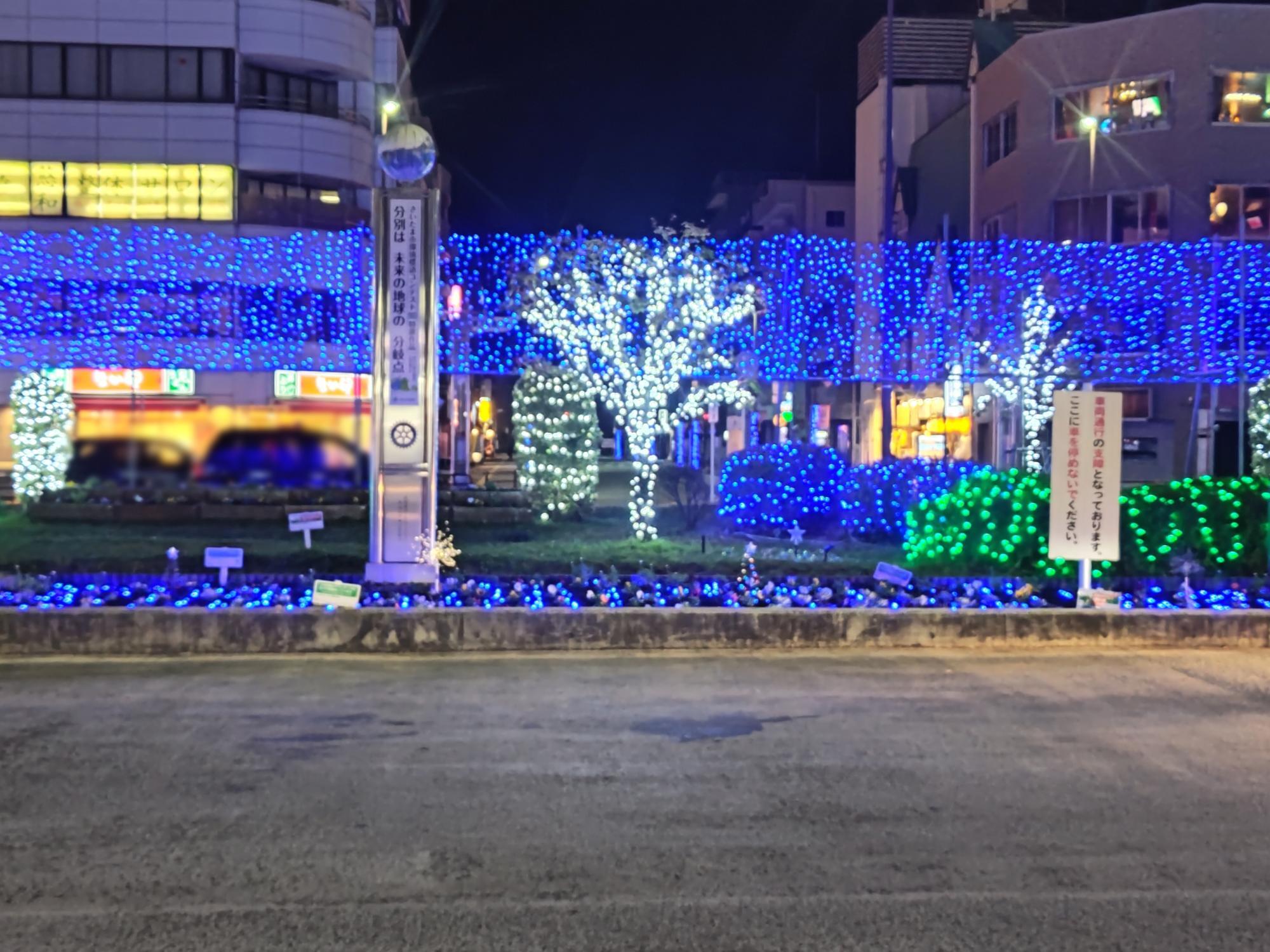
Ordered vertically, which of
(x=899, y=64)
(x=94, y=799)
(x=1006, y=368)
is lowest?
(x=94, y=799)

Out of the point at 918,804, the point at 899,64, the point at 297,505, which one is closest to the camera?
the point at 918,804

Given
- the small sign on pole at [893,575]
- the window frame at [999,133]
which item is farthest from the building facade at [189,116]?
the small sign on pole at [893,575]

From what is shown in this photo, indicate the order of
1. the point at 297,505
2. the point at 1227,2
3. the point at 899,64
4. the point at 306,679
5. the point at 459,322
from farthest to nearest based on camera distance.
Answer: the point at 899,64, the point at 1227,2, the point at 297,505, the point at 459,322, the point at 306,679

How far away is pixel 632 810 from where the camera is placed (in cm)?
621

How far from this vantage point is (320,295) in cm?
2147

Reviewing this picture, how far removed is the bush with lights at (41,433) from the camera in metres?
24.2

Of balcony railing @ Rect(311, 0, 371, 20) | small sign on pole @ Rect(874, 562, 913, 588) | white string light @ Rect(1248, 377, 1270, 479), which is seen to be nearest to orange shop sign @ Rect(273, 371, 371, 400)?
small sign on pole @ Rect(874, 562, 913, 588)

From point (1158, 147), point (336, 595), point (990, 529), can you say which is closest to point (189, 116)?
point (1158, 147)

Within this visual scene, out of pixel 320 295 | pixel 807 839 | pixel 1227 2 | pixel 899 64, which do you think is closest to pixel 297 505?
pixel 320 295

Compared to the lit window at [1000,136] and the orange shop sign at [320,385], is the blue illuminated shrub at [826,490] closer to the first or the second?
the orange shop sign at [320,385]

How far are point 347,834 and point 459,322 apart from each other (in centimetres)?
1512

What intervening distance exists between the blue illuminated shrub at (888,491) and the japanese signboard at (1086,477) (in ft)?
16.9

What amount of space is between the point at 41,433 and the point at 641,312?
13042 millimetres

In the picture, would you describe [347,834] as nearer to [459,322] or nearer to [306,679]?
[306,679]
